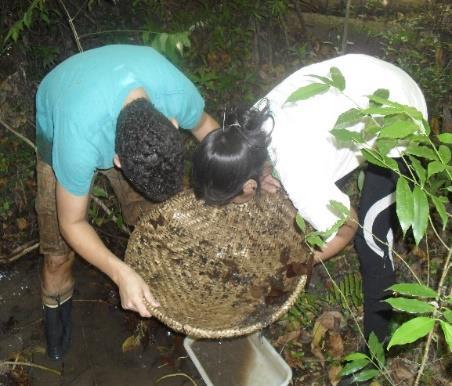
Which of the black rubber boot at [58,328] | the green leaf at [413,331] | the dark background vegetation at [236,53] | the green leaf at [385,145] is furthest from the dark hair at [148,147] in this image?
the black rubber boot at [58,328]

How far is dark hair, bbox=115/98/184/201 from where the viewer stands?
1.45 metres

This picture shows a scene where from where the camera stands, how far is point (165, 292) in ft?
7.61

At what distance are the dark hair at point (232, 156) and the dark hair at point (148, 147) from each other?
0.10 m

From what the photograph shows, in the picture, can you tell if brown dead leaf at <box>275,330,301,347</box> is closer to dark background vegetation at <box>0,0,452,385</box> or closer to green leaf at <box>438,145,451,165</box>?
dark background vegetation at <box>0,0,452,385</box>

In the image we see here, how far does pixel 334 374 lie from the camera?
2.35 meters

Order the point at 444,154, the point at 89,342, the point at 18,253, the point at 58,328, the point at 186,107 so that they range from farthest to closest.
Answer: the point at 18,253 < the point at 89,342 < the point at 58,328 < the point at 186,107 < the point at 444,154

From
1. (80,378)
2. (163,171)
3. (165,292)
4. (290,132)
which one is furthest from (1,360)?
(290,132)

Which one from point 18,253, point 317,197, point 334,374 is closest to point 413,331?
point 317,197

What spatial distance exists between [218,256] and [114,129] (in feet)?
3.53

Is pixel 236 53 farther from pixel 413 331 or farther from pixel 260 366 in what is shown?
pixel 413 331

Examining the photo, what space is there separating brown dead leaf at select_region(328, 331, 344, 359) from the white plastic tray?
0.34 metres

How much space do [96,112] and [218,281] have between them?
1.22m

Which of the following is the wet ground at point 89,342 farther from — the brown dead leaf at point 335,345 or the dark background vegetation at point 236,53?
the brown dead leaf at point 335,345

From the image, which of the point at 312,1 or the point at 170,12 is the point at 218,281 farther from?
the point at 312,1
